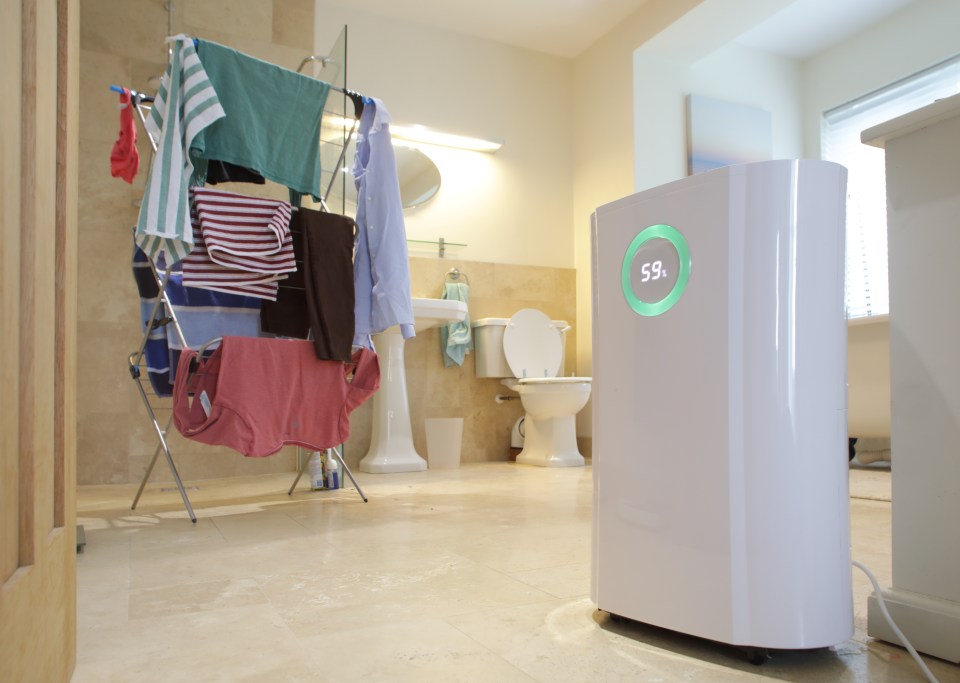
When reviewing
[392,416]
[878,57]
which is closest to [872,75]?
[878,57]

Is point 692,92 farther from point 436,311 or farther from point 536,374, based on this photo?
point 436,311

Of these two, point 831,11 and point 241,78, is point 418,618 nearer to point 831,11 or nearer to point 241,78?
point 241,78

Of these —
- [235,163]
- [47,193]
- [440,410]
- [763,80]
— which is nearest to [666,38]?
[763,80]

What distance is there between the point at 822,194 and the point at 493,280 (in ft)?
11.1

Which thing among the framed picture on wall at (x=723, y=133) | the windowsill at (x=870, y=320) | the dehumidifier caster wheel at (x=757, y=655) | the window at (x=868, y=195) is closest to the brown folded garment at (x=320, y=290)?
the dehumidifier caster wheel at (x=757, y=655)

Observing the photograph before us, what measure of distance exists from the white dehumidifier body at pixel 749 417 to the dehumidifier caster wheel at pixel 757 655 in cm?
2

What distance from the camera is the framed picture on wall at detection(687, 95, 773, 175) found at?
4.30m

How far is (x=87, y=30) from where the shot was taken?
131 inches

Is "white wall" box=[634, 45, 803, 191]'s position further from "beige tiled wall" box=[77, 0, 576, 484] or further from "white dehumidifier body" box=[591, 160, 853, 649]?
"white dehumidifier body" box=[591, 160, 853, 649]

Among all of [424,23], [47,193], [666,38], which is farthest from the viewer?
[424,23]

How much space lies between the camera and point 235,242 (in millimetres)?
2160

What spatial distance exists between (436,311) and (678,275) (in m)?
2.47

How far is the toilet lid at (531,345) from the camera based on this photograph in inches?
162

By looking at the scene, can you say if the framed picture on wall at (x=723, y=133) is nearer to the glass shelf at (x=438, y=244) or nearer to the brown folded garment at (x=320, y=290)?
the glass shelf at (x=438, y=244)
